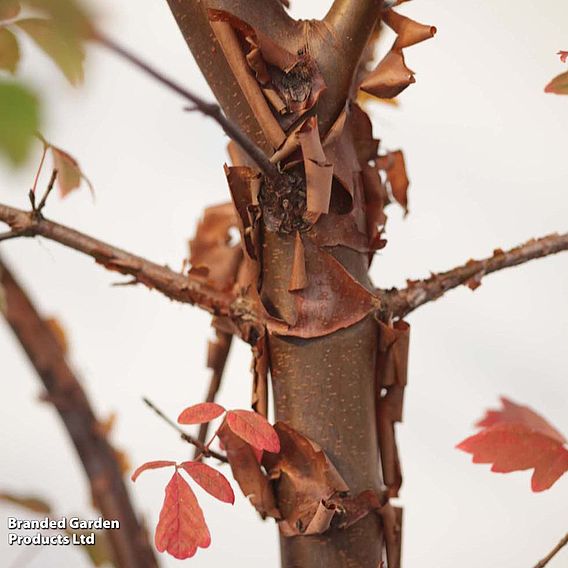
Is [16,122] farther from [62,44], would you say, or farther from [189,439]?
[189,439]

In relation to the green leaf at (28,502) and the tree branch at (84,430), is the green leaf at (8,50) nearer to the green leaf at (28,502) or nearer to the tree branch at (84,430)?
the tree branch at (84,430)

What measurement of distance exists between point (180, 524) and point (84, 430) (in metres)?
0.05

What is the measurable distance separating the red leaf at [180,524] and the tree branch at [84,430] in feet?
0.05

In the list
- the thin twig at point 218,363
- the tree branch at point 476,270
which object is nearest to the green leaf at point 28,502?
the thin twig at point 218,363

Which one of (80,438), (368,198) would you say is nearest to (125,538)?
(80,438)

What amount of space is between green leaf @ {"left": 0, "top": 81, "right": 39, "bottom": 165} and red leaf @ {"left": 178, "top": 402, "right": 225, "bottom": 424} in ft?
0.54

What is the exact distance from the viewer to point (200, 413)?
0.26m

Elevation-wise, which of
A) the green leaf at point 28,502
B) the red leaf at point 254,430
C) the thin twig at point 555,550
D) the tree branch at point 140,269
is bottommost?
the thin twig at point 555,550

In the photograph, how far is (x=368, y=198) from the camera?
29cm

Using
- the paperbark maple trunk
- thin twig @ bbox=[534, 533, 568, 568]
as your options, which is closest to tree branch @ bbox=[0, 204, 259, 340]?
the paperbark maple trunk

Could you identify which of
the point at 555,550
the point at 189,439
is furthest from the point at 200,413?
the point at 555,550

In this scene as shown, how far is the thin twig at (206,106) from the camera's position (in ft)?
0.49

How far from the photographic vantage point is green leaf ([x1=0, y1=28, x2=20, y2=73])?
28cm

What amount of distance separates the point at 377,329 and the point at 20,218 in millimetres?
132
